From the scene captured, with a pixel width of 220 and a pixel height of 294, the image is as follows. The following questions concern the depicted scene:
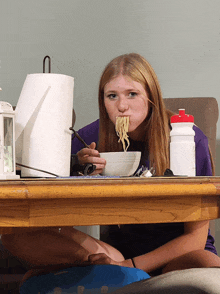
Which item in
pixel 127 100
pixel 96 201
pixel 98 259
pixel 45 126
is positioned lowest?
pixel 98 259

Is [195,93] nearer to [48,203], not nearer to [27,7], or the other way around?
[27,7]

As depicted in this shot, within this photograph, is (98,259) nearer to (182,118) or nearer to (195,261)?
(195,261)

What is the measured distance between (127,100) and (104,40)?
857mm

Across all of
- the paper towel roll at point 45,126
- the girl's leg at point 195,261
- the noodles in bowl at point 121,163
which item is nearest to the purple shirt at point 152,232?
the girl's leg at point 195,261

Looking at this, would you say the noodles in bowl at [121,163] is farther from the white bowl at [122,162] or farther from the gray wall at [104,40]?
the gray wall at [104,40]

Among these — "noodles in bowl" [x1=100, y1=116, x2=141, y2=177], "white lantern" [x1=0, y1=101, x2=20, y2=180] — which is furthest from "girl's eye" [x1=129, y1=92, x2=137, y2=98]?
"white lantern" [x1=0, y1=101, x2=20, y2=180]

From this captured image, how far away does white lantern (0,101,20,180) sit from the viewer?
0.67 m

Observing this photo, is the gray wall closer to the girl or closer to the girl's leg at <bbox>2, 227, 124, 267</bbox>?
the girl

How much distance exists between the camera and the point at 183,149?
0.80 metres

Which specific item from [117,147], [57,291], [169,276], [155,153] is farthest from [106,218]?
[117,147]

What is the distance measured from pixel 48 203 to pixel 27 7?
1742 mm

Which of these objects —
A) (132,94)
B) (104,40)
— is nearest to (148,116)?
(132,94)

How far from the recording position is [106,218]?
0.55 meters

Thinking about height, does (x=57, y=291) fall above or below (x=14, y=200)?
below
